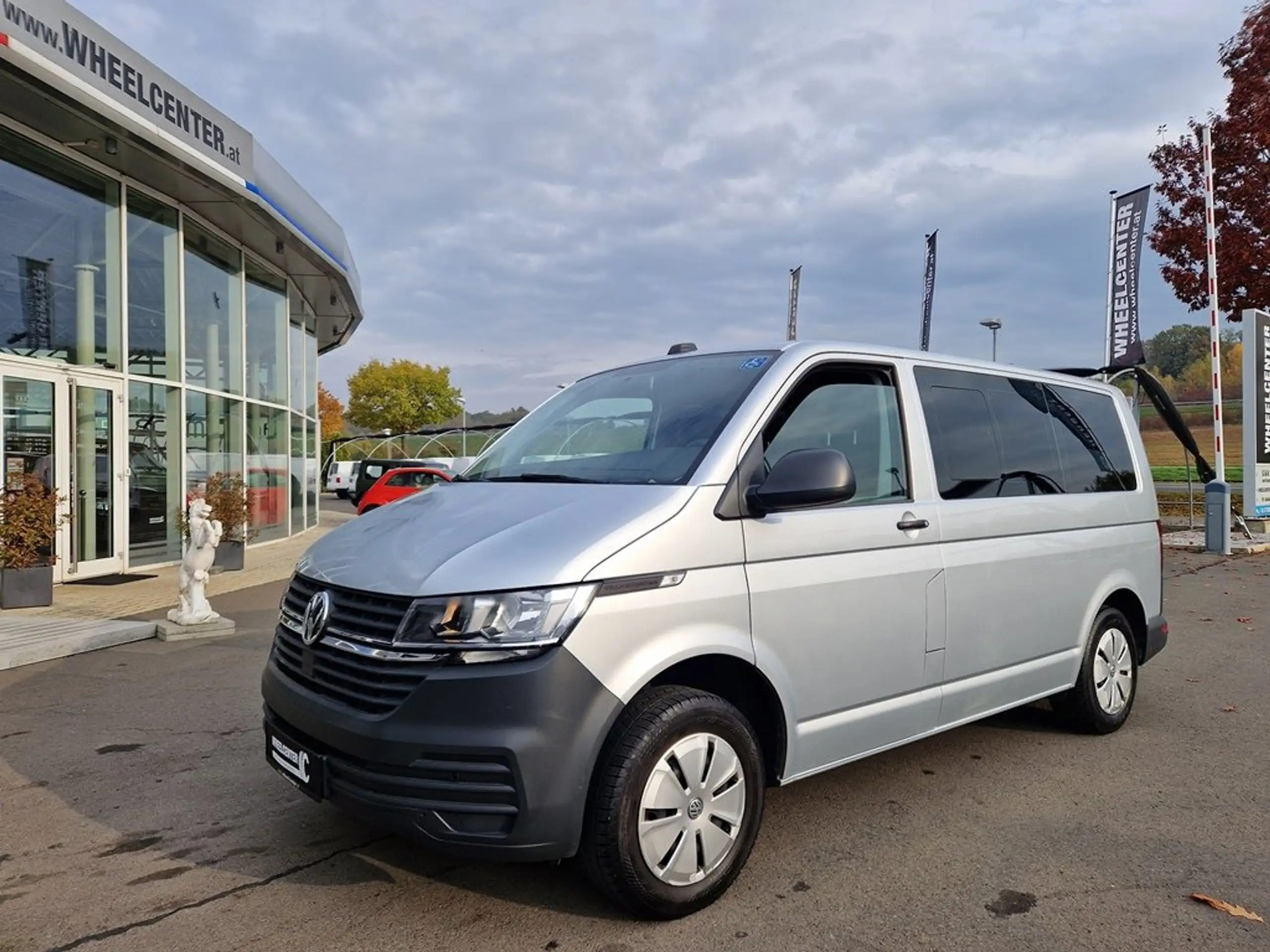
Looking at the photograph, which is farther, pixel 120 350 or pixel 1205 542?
pixel 1205 542

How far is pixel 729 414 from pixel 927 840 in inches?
73.3

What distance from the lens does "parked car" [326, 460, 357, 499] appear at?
40.7 meters

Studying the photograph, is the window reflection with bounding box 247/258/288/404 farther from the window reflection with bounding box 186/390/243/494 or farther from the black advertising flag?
the black advertising flag

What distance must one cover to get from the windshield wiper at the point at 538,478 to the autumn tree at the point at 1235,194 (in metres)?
20.2

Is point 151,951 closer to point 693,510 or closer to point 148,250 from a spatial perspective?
point 693,510

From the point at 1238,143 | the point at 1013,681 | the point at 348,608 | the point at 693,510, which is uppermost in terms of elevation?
the point at 1238,143

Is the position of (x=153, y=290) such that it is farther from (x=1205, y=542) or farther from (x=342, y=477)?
(x=342, y=477)

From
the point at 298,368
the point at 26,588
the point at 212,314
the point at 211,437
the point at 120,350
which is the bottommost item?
the point at 26,588

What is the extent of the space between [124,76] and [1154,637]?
34.4 ft

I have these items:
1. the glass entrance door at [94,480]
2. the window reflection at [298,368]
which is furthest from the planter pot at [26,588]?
the window reflection at [298,368]

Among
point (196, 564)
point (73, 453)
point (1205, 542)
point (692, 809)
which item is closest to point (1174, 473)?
point (1205, 542)

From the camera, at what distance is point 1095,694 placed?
487 centimetres

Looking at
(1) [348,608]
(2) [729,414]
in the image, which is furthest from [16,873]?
(2) [729,414]

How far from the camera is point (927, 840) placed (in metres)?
3.59
